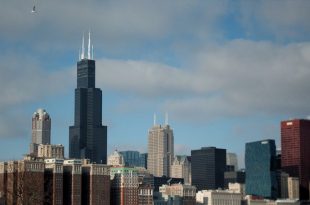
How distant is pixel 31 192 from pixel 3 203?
77.9 metres

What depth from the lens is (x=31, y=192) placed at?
2886 inches

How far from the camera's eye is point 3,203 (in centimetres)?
14762

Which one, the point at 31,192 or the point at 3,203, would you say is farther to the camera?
the point at 3,203
